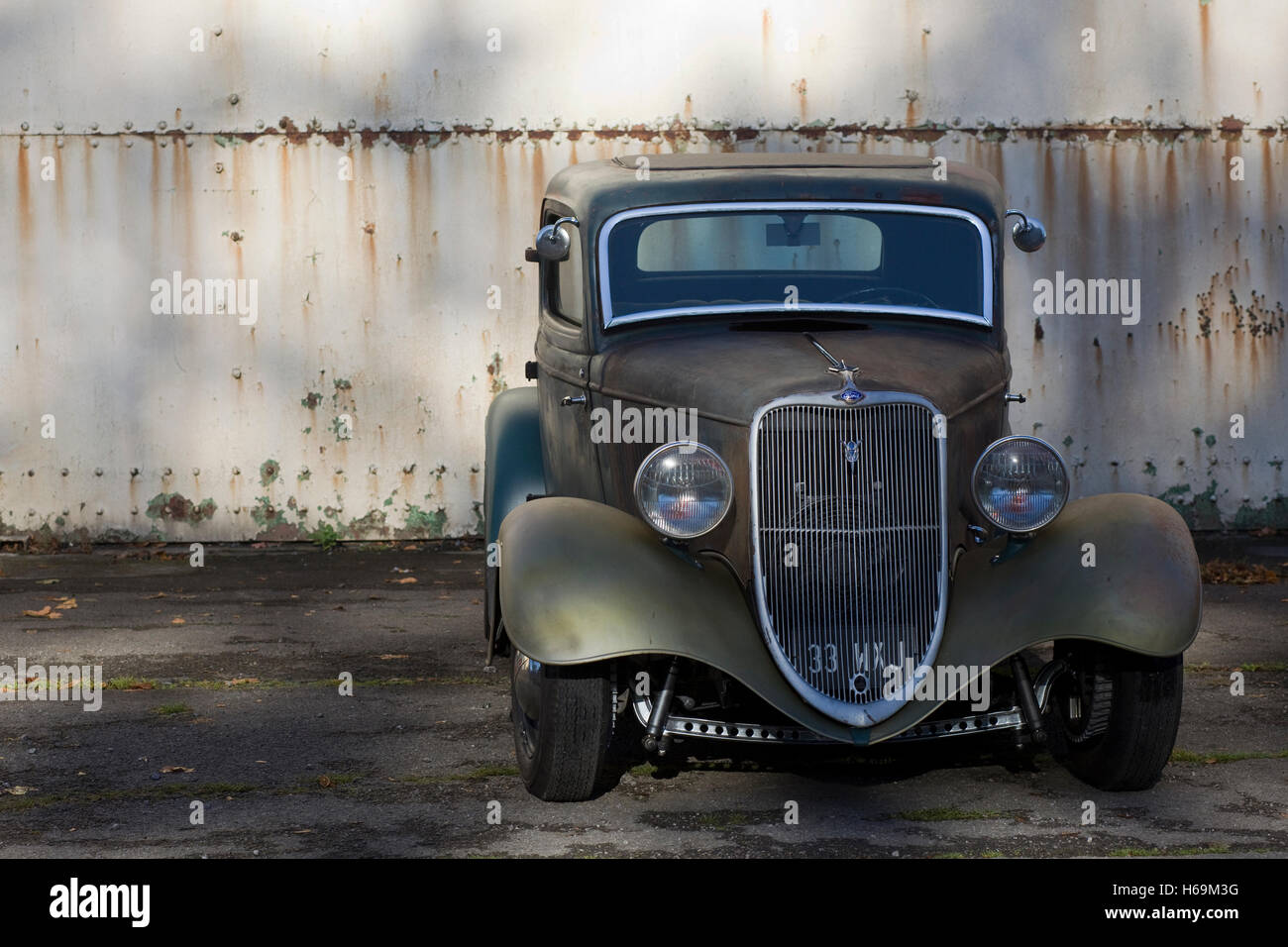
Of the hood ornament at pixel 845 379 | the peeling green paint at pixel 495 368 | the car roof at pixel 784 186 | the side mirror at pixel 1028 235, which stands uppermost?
the car roof at pixel 784 186

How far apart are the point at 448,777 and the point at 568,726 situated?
0.64 metres

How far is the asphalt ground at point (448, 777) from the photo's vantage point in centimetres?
432

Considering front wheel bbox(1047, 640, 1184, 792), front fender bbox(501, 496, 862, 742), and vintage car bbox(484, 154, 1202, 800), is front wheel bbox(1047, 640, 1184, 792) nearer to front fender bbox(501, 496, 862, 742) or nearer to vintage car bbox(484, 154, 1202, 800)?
vintage car bbox(484, 154, 1202, 800)

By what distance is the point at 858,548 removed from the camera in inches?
178

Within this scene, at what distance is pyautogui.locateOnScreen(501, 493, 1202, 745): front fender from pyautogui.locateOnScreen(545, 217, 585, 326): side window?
1145 mm

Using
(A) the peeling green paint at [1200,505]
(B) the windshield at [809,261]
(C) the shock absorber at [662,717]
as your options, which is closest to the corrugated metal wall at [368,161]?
(A) the peeling green paint at [1200,505]

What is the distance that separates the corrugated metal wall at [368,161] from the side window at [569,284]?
3595 millimetres

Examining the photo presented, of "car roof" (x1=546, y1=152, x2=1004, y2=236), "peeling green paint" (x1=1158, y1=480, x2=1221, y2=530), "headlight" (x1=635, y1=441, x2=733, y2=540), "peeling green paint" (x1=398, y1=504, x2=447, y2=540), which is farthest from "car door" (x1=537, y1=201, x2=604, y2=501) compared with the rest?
"peeling green paint" (x1=1158, y1=480, x2=1221, y2=530)

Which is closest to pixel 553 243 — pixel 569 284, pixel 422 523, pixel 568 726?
pixel 569 284

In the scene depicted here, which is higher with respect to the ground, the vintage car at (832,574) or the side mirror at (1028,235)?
the side mirror at (1028,235)

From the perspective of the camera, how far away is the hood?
4.60 m

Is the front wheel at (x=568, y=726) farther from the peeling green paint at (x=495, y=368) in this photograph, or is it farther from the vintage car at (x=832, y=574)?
the peeling green paint at (x=495, y=368)
